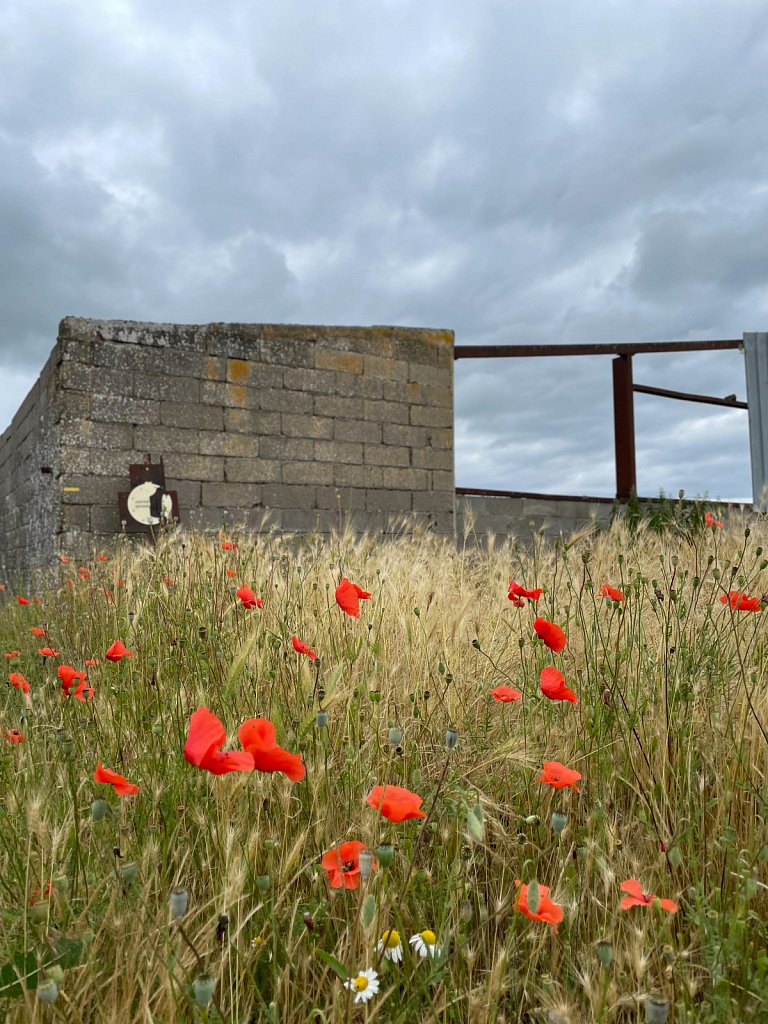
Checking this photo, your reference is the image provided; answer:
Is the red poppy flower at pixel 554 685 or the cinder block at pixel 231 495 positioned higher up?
the cinder block at pixel 231 495

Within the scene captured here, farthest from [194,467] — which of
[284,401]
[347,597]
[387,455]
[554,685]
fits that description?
[554,685]

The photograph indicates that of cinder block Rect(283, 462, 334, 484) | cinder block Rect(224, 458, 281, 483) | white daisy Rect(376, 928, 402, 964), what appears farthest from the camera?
cinder block Rect(283, 462, 334, 484)

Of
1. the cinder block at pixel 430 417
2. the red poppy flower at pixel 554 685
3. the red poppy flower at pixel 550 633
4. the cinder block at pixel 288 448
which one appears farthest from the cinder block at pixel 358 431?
the red poppy flower at pixel 554 685

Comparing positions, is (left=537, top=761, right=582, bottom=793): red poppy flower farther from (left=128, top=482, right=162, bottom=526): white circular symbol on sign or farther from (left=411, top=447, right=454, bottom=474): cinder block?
(left=411, top=447, right=454, bottom=474): cinder block

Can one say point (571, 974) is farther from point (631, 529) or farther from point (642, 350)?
point (642, 350)

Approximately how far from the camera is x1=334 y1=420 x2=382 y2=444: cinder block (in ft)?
26.6

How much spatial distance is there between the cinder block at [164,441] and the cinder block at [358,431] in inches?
56.2

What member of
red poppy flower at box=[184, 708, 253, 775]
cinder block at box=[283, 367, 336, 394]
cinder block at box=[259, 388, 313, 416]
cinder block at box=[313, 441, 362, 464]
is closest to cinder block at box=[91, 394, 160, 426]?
cinder block at box=[259, 388, 313, 416]

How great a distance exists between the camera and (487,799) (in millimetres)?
1793

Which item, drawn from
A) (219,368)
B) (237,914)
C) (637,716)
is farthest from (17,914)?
(219,368)

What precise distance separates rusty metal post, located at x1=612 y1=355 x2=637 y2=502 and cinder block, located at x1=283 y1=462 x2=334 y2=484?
11.4ft

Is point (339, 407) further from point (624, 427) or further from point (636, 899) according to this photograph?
A: point (636, 899)

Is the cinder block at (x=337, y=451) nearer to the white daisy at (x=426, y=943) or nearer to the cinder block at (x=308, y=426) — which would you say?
A: the cinder block at (x=308, y=426)

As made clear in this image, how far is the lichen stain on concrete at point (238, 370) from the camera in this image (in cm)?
761
